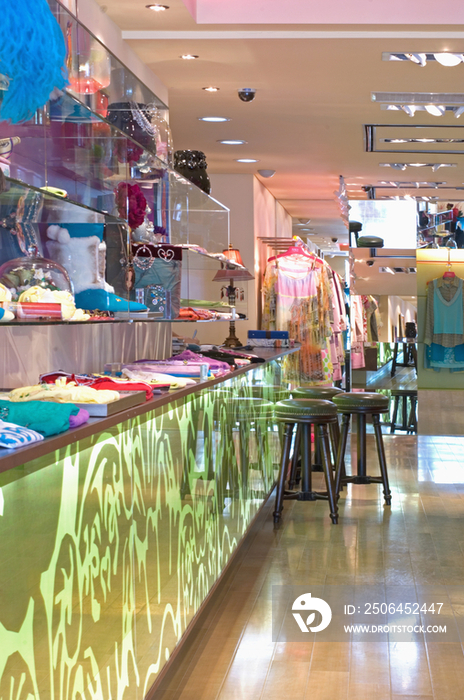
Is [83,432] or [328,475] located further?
[328,475]

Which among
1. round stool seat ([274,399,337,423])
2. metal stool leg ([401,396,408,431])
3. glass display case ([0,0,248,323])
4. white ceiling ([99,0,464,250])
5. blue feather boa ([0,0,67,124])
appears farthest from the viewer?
metal stool leg ([401,396,408,431])

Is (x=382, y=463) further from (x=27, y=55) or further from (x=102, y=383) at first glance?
(x=27, y=55)

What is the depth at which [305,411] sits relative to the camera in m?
4.82

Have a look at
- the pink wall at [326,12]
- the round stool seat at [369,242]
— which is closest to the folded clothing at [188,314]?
the pink wall at [326,12]

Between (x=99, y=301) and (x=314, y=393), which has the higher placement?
(x=99, y=301)

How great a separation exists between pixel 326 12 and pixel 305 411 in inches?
90.5

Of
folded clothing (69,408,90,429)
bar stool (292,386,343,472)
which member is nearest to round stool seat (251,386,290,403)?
bar stool (292,386,343,472)

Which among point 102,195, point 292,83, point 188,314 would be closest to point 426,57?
point 292,83

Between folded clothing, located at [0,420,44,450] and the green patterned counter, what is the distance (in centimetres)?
4

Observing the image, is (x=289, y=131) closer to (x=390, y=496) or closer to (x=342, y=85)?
(x=342, y=85)

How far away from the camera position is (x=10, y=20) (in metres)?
1.72

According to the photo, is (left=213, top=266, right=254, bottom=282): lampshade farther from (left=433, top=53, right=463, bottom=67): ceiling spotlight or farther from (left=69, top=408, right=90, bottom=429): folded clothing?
(left=69, top=408, right=90, bottom=429): folded clothing

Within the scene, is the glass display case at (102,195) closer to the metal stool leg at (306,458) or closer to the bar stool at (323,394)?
the metal stool leg at (306,458)

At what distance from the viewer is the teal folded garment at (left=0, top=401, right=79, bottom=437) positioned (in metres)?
1.76
